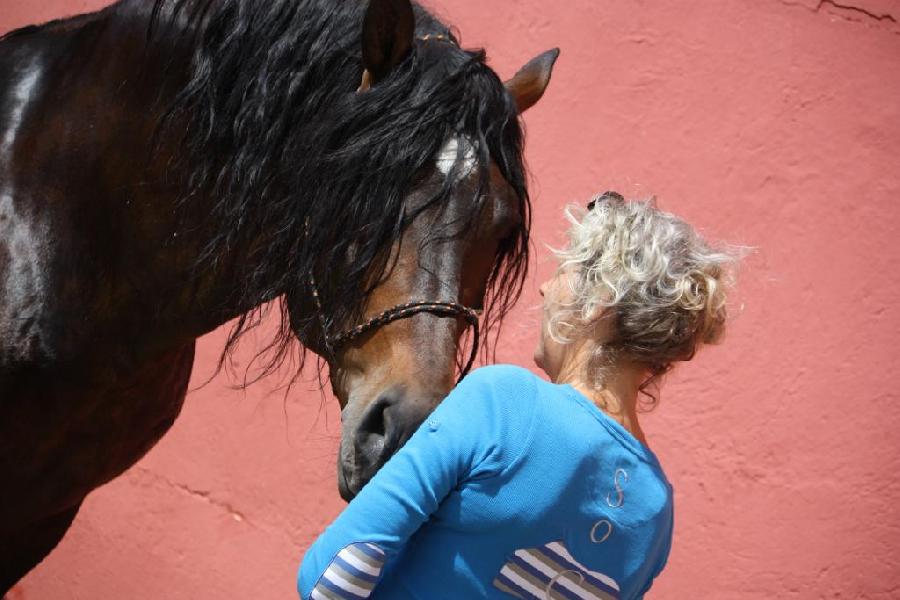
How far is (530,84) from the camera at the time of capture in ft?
6.49

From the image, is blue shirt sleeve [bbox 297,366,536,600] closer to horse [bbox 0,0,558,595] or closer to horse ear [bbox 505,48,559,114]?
horse [bbox 0,0,558,595]

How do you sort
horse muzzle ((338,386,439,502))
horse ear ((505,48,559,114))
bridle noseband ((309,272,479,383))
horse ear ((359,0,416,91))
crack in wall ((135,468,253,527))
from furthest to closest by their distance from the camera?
crack in wall ((135,468,253,527)) → horse ear ((505,48,559,114)) → horse ear ((359,0,416,91)) → bridle noseband ((309,272,479,383)) → horse muzzle ((338,386,439,502))

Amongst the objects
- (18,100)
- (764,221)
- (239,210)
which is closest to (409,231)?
(239,210)

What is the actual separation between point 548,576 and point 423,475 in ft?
0.72

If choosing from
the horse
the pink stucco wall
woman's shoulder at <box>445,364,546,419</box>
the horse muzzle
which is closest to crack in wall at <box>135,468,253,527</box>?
the pink stucco wall

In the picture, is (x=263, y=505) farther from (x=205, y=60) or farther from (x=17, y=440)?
(x=205, y=60)

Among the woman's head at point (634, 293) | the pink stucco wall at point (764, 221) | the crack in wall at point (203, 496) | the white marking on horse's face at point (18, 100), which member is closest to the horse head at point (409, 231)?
the woman's head at point (634, 293)

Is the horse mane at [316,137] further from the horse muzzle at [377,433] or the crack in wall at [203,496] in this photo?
the crack in wall at [203,496]

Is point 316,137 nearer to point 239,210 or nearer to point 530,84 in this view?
point 239,210

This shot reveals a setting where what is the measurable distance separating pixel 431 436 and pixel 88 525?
2861mm

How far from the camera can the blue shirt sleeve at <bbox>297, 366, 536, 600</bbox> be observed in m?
1.22

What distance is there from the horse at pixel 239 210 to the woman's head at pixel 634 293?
18 centimetres

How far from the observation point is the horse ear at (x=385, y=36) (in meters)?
1.64

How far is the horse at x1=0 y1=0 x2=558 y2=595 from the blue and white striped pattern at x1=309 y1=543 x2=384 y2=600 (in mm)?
198
